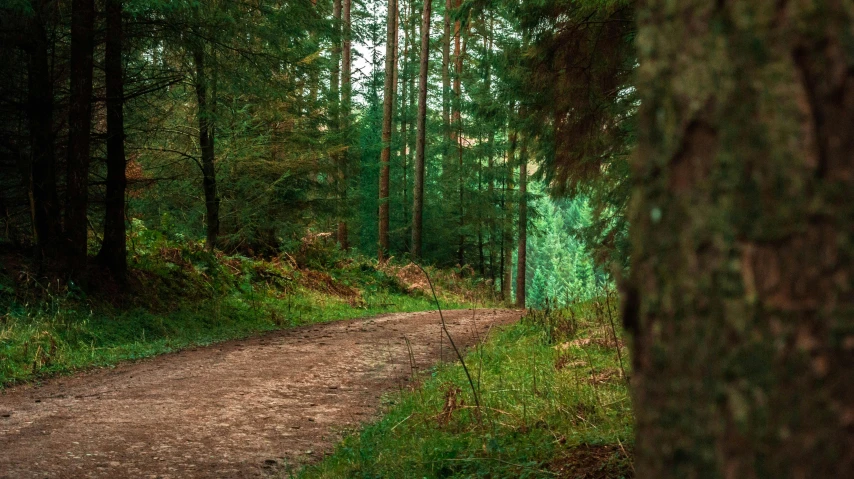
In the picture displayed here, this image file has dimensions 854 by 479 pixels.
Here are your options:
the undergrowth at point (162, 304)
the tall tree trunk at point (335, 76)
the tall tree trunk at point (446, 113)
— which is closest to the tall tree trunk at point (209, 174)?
the undergrowth at point (162, 304)

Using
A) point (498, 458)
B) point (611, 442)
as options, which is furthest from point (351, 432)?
point (611, 442)

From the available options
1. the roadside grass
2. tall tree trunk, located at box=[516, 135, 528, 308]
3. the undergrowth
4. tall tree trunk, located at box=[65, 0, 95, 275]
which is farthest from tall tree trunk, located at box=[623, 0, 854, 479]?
tall tree trunk, located at box=[516, 135, 528, 308]

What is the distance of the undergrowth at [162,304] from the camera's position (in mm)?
8039

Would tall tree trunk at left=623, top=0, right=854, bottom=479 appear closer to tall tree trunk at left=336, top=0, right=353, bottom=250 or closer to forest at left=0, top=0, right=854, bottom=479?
forest at left=0, top=0, right=854, bottom=479

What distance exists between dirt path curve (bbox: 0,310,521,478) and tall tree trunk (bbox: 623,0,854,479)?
12.8ft

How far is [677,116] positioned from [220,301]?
1222 centimetres

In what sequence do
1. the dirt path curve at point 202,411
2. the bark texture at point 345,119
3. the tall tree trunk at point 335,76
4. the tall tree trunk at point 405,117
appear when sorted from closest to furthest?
the dirt path curve at point 202,411, the tall tree trunk at point 335,76, the bark texture at point 345,119, the tall tree trunk at point 405,117

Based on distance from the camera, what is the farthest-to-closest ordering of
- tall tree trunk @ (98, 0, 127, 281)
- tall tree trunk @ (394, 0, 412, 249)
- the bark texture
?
1. tall tree trunk @ (394, 0, 412, 249)
2. the bark texture
3. tall tree trunk @ (98, 0, 127, 281)

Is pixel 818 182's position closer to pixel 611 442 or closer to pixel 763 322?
pixel 763 322

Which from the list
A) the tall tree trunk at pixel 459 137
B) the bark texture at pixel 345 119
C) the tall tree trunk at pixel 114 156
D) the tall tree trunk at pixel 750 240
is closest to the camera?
the tall tree trunk at pixel 750 240

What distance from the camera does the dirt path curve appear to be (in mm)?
4527

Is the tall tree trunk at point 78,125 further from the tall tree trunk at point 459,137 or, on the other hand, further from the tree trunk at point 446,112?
the tree trunk at point 446,112

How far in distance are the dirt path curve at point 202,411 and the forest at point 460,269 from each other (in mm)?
68

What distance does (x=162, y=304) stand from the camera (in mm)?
11086
